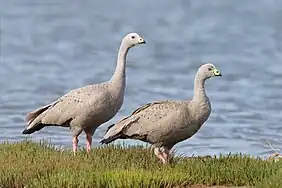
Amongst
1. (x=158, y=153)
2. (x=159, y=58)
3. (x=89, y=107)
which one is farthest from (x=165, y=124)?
(x=159, y=58)

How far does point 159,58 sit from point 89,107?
632 inches

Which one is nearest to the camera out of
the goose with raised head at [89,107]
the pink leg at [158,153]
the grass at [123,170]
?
the grass at [123,170]

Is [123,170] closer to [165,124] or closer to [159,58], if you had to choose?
[165,124]

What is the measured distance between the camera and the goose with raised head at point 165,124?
13703mm

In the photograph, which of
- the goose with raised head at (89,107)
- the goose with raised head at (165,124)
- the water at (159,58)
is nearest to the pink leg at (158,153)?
the goose with raised head at (165,124)

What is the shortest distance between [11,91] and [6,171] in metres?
12.0

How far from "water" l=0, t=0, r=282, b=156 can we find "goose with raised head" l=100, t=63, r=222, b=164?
3.35 metres

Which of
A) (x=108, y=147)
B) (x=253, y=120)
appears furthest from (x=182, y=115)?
(x=253, y=120)

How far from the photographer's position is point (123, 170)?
12547 millimetres

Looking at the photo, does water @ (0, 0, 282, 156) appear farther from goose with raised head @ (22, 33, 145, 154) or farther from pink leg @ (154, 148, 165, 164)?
pink leg @ (154, 148, 165, 164)

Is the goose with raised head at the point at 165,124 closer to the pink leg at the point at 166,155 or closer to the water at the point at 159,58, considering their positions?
the pink leg at the point at 166,155

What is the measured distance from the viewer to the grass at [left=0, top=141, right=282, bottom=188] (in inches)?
477

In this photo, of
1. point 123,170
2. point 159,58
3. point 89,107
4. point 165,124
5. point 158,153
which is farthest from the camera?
point 159,58

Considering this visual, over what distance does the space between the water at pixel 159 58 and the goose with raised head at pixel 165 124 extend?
3.35m
